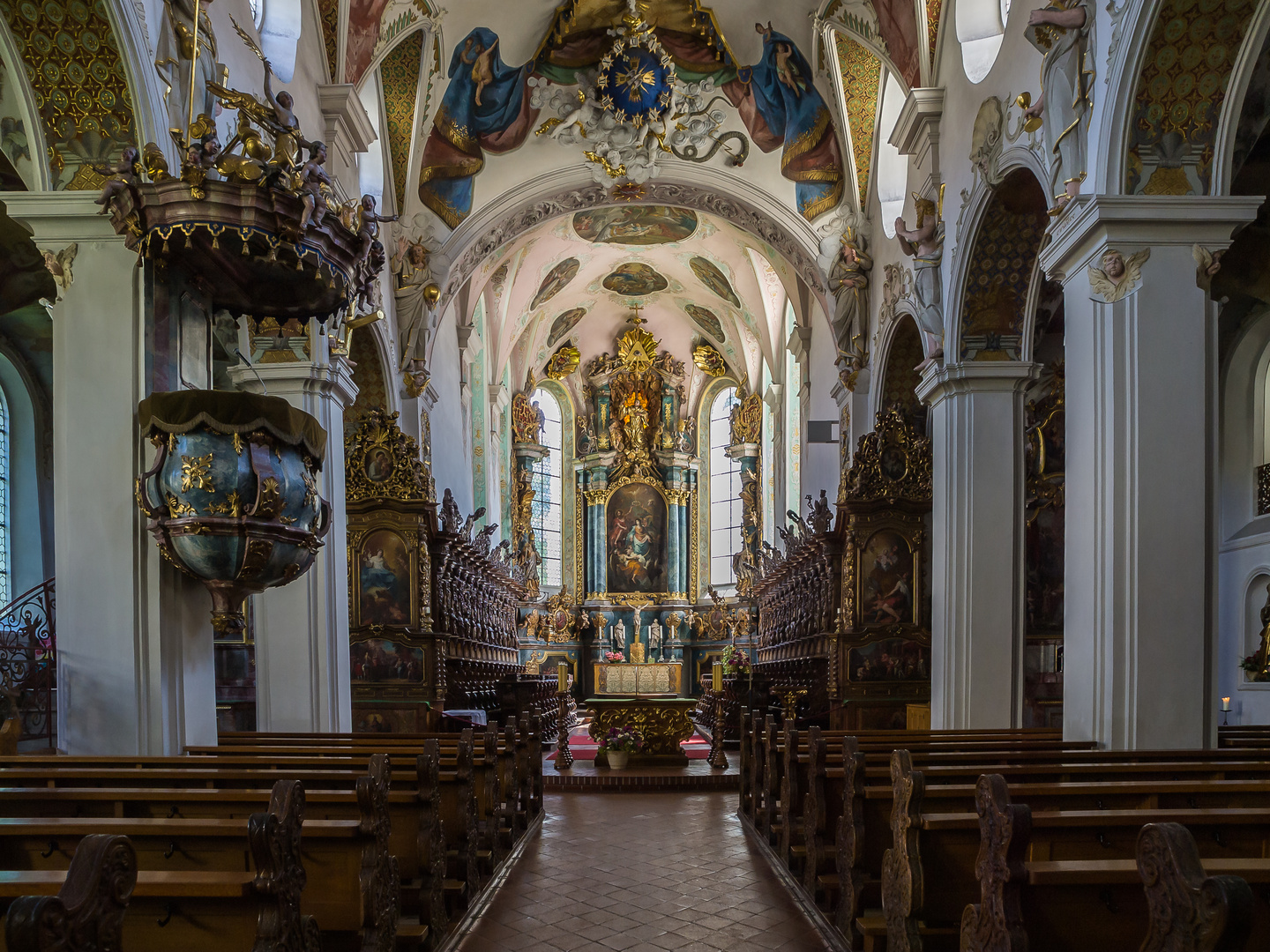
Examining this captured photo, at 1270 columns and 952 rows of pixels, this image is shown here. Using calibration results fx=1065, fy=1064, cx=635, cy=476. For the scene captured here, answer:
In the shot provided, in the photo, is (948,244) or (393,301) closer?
(948,244)

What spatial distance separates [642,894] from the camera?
6.16 metres

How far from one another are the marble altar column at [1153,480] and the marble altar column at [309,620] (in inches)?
239

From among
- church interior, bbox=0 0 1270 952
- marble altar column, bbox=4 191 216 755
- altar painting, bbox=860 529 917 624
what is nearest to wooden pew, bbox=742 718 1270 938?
church interior, bbox=0 0 1270 952

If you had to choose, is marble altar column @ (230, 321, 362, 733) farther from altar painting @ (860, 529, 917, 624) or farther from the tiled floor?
altar painting @ (860, 529, 917, 624)

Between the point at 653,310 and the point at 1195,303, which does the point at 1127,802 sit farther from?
the point at 653,310

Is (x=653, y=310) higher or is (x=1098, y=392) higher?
(x=653, y=310)

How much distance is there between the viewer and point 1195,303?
6.19 m

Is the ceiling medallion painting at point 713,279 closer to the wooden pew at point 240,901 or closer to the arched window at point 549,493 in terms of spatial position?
the arched window at point 549,493

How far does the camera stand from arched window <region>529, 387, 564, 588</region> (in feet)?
85.0

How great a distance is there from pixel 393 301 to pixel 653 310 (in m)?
11.9

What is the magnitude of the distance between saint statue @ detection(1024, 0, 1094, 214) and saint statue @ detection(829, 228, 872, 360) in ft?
20.0

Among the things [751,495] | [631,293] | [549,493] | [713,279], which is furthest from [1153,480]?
[549,493]

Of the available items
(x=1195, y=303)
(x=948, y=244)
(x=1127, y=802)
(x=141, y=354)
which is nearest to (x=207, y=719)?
(x=141, y=354)

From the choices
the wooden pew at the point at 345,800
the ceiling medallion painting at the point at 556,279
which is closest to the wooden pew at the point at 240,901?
the wooden pew at the point at 345,800
